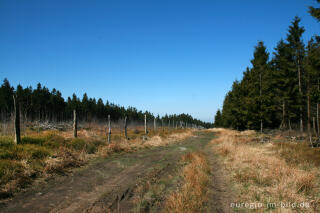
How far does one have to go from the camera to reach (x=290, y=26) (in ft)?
74.2

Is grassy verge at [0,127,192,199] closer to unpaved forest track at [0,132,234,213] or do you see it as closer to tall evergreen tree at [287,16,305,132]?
unpaved forest track at [0,132,234,213]

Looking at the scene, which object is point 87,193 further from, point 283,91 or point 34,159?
point 283,91

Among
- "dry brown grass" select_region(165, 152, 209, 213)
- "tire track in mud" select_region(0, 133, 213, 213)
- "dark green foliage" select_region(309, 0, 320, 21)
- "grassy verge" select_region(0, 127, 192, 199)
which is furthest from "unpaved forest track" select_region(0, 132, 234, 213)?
"dark green foliage" select_region(309, 0, 320, 21)

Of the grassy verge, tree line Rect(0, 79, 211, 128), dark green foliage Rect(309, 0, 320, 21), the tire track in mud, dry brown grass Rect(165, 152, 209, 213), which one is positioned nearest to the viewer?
dry brown grass Rect(165, 152, 209, 213)

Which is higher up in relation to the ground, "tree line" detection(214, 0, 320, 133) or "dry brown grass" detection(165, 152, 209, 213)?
"tree line" detection(214, 0, 320, 133)

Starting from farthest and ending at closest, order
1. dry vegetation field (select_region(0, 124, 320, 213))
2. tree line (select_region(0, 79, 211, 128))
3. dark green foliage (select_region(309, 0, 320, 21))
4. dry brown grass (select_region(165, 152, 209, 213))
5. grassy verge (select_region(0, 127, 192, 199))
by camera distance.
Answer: tree line (select_region(0, 79, 211, 128)), dark green foliage (select_region(309, 0, 320, 21)), grassy verge (select_region(0, 127, 192, 199)), dry vegetation field (select_region(0, 124, 320, 213)), dry brown grass (select_region(165, 152, 209, 213))

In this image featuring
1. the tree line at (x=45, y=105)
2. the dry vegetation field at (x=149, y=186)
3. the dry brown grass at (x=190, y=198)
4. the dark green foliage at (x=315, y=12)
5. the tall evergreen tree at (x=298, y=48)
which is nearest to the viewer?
the dry brown grass at (x=190, y=198)

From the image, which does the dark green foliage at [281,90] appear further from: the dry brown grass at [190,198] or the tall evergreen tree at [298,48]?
the dry brown grass at [190,198]

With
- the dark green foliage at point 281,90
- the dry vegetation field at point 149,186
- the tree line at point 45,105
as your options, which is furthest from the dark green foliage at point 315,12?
the tree line at point 45,105

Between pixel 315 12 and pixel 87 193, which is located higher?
pixel 315 12

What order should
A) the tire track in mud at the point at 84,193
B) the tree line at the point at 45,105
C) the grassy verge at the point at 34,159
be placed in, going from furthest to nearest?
the tree line at the point at 45,105 → the grassy verge at the point at 34,159 → the tire track in mud at the point at 84,193

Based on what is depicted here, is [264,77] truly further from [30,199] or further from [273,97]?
[30,199]

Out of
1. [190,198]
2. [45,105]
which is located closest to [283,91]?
[190,198]

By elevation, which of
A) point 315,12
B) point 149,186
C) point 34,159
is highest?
point 315,12
